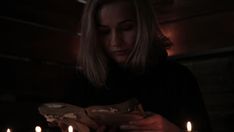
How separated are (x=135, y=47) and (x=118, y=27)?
9 cm

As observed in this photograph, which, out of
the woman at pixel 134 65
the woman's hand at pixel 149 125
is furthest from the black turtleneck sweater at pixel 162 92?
the woman's hand at pixel 149 125

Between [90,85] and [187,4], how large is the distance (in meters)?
0.74

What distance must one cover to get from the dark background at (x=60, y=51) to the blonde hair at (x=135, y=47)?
49cm

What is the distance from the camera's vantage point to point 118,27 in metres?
1.35

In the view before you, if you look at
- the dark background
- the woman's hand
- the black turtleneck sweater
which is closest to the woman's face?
the black turtleneck sweater

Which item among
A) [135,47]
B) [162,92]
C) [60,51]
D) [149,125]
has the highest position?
[60,51]

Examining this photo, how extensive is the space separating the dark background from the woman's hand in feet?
2.55

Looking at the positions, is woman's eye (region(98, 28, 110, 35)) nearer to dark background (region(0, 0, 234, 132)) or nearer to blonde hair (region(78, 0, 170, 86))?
blonde hair (region(78, 0, 170, 86))

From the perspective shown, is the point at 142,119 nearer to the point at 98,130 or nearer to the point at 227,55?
the point at 98,130

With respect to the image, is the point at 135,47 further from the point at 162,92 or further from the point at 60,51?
the point at 60,51

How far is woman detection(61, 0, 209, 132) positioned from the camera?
→ 1.37 m

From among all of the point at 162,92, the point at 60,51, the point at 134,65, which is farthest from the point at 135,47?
the point at 60,51

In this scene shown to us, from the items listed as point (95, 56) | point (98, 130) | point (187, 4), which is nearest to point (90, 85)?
point (95, 56)

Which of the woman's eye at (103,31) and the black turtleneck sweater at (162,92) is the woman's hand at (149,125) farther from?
the woman's eye at (103,31)
